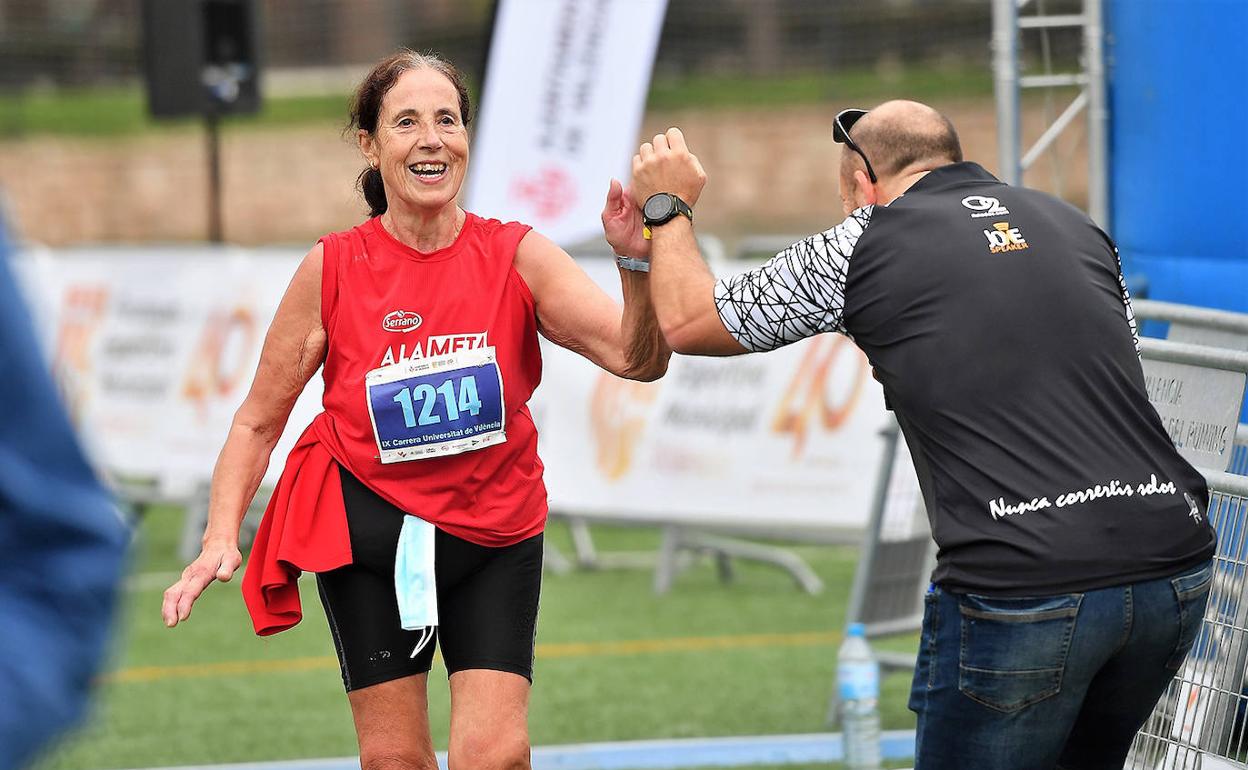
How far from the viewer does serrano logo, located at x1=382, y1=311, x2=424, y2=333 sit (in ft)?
13.2

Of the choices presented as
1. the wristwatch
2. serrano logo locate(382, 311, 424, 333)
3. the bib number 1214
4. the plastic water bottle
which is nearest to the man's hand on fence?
the bib number 1214

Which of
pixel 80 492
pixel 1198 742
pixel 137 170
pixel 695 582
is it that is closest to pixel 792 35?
pixel 137 170

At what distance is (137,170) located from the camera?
3033cm

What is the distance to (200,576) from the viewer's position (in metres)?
3.95

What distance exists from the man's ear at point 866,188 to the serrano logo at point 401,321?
3.57 feet

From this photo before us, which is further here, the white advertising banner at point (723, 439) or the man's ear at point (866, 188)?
the white advertising banner at point (723, 439)

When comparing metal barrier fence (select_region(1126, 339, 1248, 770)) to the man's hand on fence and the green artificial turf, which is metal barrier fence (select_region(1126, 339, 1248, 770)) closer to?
the green artificial turf

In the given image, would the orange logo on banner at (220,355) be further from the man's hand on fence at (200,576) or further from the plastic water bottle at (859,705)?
the man's hand on fence at (200,576)

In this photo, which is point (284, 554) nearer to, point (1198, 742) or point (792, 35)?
point (1198, 742)

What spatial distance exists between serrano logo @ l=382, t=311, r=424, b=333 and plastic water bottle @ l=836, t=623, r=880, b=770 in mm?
1936

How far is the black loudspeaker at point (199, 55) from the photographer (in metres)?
14.2

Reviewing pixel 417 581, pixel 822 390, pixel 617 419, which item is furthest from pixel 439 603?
pixel 617 419

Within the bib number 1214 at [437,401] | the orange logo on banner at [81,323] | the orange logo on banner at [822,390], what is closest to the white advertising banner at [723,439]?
the orange logo on banner at [822,390]

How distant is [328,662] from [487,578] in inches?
183
